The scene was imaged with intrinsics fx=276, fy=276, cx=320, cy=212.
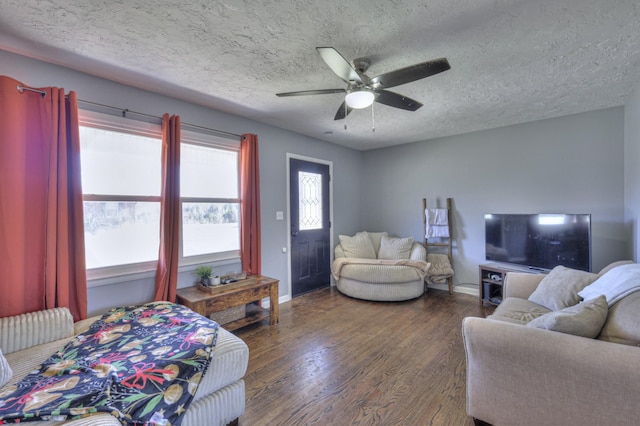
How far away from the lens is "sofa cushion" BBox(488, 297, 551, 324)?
6.70 feet

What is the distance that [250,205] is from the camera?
343 centimetres

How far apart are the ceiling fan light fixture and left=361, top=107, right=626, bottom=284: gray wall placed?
2.93 metres

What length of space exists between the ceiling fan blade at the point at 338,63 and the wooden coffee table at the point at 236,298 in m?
2.26

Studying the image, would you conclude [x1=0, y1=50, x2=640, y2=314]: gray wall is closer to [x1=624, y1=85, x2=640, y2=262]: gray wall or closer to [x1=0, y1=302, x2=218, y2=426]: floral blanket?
[x1=624, y1=85, x2=640, y2=262]: gray wall

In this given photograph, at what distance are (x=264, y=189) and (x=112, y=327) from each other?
227 centimetres

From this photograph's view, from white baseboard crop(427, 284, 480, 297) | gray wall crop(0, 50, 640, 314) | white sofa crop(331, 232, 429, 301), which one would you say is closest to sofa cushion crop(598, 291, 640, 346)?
gray wall crop(0, 50, 640, 314)

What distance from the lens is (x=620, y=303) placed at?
4.99ft

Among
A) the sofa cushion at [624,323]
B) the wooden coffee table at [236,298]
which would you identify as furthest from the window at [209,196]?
the sofa cushion at [624,323]

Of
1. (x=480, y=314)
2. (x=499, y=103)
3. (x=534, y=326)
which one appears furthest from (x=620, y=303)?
(x=499, y=103)

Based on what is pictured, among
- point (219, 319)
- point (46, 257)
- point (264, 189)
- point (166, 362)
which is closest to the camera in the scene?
point (166, 362)

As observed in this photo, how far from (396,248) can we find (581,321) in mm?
3097

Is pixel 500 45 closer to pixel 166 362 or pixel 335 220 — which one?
pixel 166 362

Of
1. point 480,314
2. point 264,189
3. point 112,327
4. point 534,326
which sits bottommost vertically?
point 480,314

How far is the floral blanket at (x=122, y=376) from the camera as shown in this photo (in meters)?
1.21
